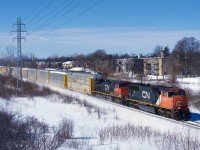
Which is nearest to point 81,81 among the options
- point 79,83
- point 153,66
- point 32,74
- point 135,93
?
point 79,83

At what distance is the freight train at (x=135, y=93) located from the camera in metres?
24.2

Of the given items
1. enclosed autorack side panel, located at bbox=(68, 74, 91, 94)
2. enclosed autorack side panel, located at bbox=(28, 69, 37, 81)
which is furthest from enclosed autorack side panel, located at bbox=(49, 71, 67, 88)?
enclosed autorack side panel, located at bbox=(28, 69, 37, 81)

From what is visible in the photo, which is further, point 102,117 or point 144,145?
point 102,117

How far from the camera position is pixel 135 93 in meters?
30.6

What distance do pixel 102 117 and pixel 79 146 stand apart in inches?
429

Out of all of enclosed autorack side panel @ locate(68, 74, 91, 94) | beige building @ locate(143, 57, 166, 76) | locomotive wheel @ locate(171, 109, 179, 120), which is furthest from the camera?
beige building @ locate(143, 57, 166, 76)

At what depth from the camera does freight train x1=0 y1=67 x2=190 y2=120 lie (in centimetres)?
2419

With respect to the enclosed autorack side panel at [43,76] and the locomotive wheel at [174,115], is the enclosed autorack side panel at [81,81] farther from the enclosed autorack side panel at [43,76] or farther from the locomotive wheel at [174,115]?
the locomotive wheel at [174,115]

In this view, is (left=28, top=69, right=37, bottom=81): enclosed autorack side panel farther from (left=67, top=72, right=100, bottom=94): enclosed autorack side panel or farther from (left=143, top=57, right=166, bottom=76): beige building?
(left=143, top=57, right=166, bottom=76): beige building

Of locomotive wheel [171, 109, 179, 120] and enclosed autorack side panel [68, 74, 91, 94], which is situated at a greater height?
enclosed autorack side panel [68, 74, 91, 94]

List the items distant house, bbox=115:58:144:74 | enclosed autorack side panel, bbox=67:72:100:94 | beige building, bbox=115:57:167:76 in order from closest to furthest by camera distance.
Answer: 1. enclosed autorack side panel, bbox=67:72:100:94
2. distant house, bbox=115:58:144:74
3. beige building, bbox=115:57:167:76

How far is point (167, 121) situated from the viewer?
2247cm

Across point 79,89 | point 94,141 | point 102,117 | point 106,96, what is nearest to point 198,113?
point 102,117

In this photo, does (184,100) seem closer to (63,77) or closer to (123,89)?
(123,89)
